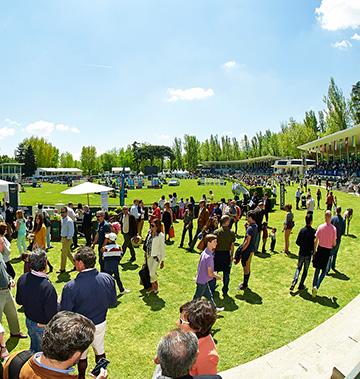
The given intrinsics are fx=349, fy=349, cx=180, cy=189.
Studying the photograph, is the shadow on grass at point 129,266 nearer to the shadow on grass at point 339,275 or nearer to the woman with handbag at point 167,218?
the woman with handbag at point 167,218

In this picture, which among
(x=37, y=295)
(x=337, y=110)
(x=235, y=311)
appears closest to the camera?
(x=37, y=295)

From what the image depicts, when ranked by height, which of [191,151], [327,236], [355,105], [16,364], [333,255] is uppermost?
[355,105]

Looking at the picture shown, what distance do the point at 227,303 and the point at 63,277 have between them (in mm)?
4236

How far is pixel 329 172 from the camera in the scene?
147 ft

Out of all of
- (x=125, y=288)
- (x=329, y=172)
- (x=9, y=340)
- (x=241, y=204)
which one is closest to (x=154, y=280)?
(x=125, y=288)

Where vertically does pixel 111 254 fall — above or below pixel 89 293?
below

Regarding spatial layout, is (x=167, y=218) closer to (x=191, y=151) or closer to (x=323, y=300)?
(x=323, y=300)

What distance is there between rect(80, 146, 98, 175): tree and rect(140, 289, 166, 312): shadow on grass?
116 meters

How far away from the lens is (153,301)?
23.4ft

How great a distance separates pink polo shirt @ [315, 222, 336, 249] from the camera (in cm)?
709

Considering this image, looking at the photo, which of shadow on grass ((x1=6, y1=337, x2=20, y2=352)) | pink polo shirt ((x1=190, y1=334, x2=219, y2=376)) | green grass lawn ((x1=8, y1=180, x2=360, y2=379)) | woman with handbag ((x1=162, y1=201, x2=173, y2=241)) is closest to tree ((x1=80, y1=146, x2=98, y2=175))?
woman with handbag ((x1=162, y1=201, x2=173, y2=241))

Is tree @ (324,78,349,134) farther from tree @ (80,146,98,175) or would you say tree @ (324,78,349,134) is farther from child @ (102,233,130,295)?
tree @ (80,146,98,175)

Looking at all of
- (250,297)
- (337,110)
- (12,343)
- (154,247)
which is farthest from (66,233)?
(337,110)

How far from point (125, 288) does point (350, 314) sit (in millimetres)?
4594
